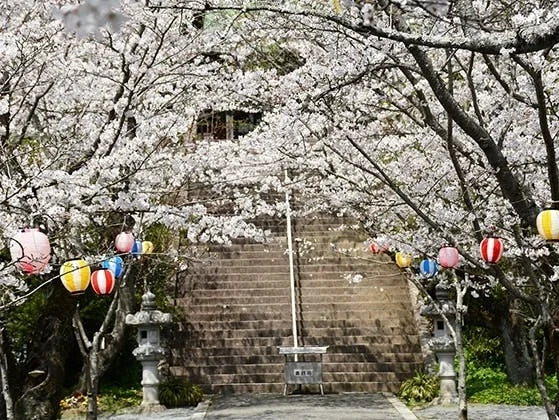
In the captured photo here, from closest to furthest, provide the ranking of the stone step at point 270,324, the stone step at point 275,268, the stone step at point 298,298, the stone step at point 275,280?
the stone step at point 270,324 → the stone step at point 298,298 → the stone step at point 275,280 → the stone step at point 275,268

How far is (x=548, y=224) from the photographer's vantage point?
634 centimetres

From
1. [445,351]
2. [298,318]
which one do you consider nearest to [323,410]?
[445,351]

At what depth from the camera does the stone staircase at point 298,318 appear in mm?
14883

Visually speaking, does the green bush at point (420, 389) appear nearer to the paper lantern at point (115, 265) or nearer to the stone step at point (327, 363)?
the stone step at point (327, 363)

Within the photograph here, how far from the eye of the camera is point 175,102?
448 inches

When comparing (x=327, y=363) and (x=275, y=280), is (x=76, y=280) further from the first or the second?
(x=275, y=280)

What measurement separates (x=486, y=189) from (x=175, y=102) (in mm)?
4716

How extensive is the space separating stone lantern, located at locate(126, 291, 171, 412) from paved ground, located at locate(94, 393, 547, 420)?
42cm

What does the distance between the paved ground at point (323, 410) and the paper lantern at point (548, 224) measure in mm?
6011

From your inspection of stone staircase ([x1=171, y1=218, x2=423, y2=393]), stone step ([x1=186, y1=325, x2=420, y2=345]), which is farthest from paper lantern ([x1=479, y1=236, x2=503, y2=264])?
stone step ([x1=186, y1=325, x2=420, y2=345])

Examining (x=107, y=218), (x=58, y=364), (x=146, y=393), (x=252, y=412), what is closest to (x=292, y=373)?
(x=252, y=412)

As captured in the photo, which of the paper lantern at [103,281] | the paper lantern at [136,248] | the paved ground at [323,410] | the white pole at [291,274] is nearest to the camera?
the paper lantern at [103,281]

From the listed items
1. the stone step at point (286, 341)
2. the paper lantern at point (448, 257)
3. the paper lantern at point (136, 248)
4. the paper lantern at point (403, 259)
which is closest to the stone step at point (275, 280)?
the stone step at point (286, 341)

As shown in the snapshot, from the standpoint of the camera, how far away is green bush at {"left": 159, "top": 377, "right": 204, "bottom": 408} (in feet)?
44.0
